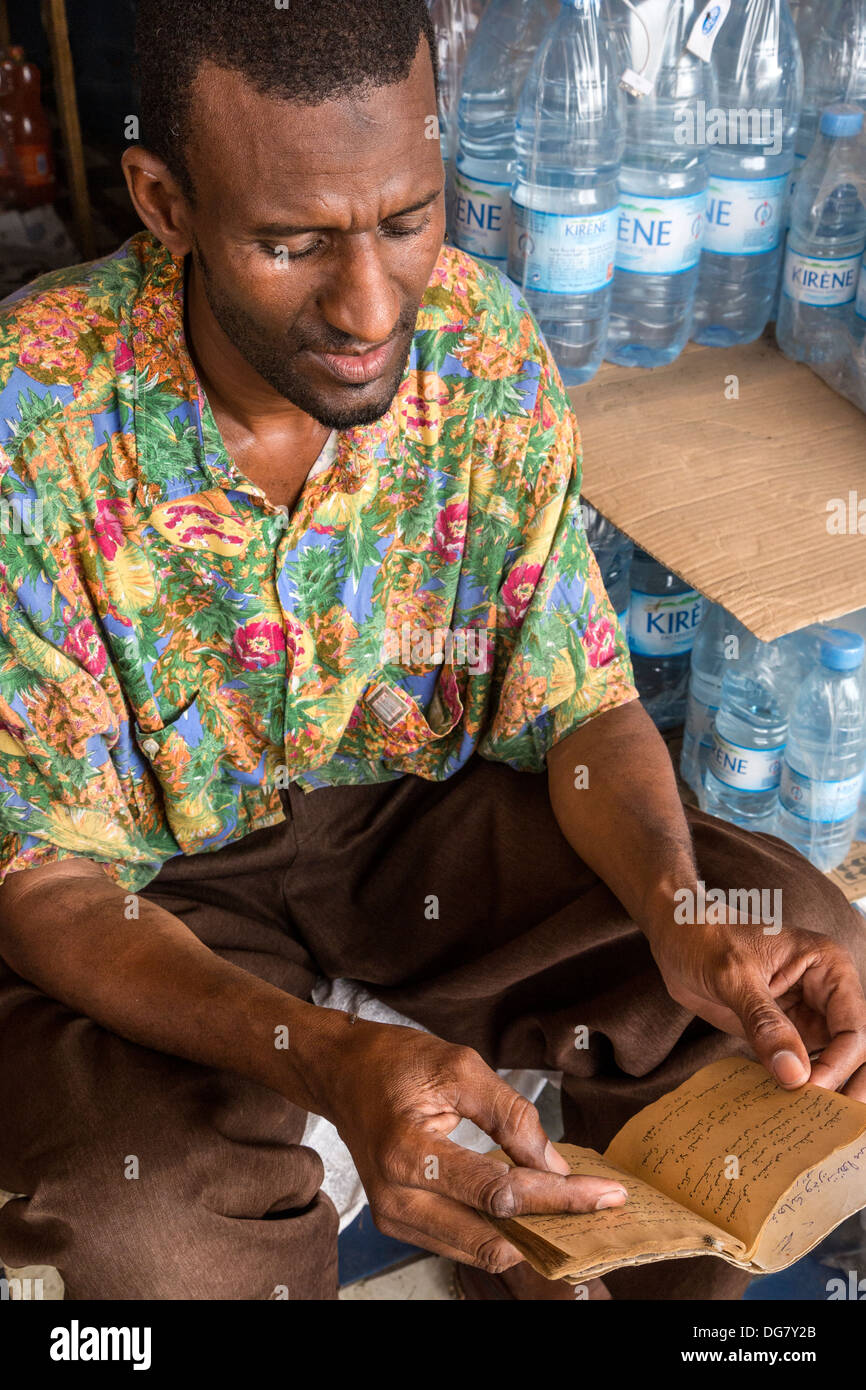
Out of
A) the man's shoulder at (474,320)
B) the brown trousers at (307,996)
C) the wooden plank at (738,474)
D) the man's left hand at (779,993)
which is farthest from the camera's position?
the wooden plank at (738,474)

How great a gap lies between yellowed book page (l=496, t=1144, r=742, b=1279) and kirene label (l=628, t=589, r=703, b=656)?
1.12m

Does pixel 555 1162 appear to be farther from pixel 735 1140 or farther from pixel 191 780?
pixel 191 780

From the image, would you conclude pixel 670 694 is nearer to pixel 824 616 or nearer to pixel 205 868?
pixel 824 616

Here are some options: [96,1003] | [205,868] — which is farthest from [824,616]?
[96,1003]

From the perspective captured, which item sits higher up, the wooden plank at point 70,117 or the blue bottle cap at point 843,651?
the wooden plank at point 70,117

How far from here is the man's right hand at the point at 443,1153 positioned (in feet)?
3.13

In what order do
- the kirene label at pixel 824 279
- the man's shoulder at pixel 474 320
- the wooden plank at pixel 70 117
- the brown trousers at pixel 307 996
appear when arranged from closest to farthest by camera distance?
the brown trousers at pixel 307 996 → the man's shoulder at pixel 474 320 → the kirene label at pixel 824 279 → the wooden plank at pixel 70 117

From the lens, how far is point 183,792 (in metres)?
1.39

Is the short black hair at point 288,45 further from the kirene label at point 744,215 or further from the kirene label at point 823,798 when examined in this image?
the kirene label at point 823,798

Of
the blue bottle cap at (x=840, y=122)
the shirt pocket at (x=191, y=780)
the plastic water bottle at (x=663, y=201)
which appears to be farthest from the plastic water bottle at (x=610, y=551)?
the shirt pocket at (x=191, y=780)

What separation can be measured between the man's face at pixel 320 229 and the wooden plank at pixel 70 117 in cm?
93

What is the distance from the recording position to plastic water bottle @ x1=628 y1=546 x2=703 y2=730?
78.0 inches

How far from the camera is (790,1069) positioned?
1060 millimetres
